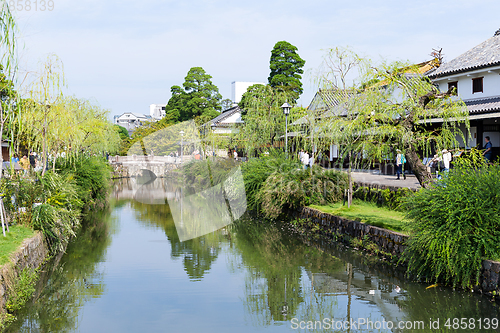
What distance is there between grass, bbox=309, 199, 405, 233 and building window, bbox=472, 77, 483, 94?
9.11 meters

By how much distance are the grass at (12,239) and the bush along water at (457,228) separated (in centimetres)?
737

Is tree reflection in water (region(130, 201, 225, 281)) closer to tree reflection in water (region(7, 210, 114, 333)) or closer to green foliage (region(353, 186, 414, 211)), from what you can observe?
tree reflection in water (region(7, 210, 114, 333))

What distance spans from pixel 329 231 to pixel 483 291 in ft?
19.7

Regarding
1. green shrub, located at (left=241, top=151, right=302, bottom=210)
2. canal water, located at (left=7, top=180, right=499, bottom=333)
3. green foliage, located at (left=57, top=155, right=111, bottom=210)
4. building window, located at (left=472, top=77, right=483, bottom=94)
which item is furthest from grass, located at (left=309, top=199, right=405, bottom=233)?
building window, located at (left=472, top=77, right=483, bottom=94)

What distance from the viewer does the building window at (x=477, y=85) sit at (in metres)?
20.0

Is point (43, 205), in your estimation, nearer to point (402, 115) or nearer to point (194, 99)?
point (402, 115)

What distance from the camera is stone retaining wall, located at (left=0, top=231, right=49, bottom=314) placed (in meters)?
6.84

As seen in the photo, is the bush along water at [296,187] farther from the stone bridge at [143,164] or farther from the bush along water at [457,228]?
the stone bridge at [143,164]

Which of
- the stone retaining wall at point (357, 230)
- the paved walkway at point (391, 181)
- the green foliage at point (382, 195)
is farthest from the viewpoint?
the paved walkway at point (391, 181)

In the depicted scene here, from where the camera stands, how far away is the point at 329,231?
13578mm

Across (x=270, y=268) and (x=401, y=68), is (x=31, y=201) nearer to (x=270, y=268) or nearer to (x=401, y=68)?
(x=270, y=268)

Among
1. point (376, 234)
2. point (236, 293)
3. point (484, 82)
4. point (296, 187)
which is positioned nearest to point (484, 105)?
point (484, 82)

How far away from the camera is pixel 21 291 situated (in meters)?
7.54

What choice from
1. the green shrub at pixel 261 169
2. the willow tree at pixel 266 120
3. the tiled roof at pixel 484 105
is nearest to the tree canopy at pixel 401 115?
the green shrub at pixel 261 169
